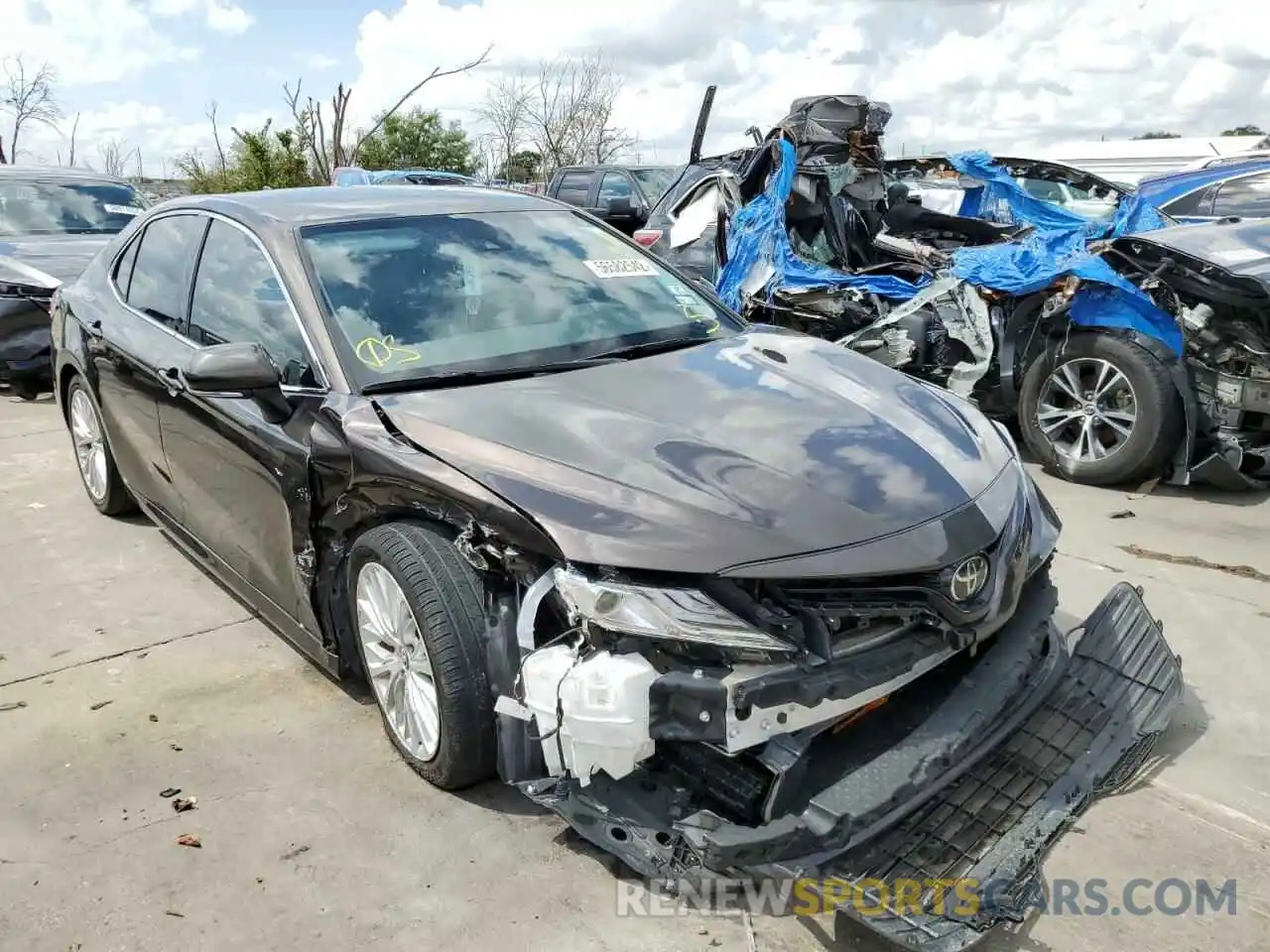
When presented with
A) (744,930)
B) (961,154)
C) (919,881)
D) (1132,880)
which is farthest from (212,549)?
(961,154)

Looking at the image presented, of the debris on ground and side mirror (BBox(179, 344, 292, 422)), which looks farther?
the debris on ground

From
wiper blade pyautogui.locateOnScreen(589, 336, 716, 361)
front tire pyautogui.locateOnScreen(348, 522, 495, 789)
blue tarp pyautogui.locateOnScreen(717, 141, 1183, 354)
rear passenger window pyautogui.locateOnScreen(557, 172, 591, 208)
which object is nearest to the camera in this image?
front tire pyautogui.locateOnScreen(348, 522, 495, 789)

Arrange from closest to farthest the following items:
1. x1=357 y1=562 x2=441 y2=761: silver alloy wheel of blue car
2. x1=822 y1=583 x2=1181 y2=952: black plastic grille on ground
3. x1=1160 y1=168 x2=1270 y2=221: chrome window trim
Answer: x1=822 y1=583 x2=1181 y2=952: black plastic grille on ground < x1=357 y1=562 x2=441 y2=761: silver alloy wheel of blue car < x1=1160 y1=168 x2=1270 y2=221: chrome window trim

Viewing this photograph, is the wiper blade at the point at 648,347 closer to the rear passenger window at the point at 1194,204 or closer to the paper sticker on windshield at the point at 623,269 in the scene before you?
the paper sticker on windshield at the point at 623,269

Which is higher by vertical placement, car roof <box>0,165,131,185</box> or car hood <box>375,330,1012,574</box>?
car roof <box>0,165,131,185</box>

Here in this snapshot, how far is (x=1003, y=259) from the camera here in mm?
5977

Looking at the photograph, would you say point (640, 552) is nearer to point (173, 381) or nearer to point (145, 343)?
point (173, 381)

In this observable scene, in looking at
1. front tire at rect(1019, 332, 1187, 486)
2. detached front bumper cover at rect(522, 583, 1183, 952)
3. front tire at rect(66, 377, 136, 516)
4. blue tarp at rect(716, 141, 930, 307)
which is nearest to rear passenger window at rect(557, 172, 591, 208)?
blue tarp at rect(716, 141, 930, 307)

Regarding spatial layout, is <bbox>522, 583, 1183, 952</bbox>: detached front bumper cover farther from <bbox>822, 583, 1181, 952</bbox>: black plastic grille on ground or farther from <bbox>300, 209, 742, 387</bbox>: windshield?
<bbox>300, 209, 742, 387</bbox>: windshield

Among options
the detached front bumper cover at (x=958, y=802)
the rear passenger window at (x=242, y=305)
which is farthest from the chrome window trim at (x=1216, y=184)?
the rear passenger window at (x=242, y=305)

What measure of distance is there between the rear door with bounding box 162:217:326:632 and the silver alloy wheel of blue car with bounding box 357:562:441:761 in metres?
0.31

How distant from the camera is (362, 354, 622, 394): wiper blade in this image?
9.80ft

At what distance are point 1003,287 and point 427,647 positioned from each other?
174 inches

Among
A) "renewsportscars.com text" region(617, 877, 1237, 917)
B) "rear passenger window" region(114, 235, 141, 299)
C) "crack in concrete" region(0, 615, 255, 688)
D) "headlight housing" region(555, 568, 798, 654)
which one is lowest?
"crack in concrete" region(0, 615, 255, 688)
